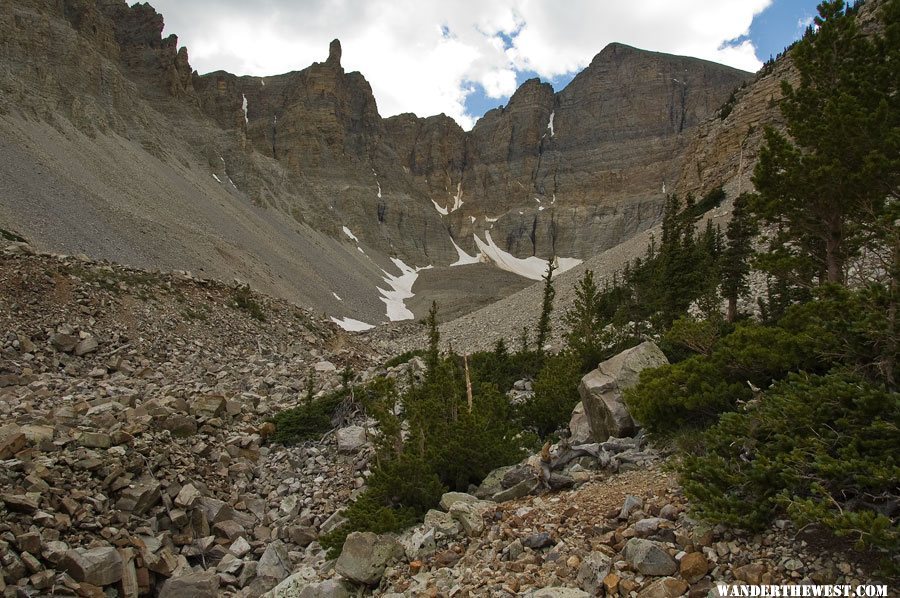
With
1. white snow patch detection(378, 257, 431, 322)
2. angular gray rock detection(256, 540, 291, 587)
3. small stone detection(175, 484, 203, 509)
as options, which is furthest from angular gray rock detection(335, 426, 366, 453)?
white snow patch detection(378, 257, 431, 322)

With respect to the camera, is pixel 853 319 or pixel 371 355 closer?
pixel 853 319

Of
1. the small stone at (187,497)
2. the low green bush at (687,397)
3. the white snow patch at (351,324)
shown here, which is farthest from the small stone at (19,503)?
the white snow patch at (351,324)

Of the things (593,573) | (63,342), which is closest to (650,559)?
(593,573)

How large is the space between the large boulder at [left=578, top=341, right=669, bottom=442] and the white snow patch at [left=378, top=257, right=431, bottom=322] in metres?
59.1

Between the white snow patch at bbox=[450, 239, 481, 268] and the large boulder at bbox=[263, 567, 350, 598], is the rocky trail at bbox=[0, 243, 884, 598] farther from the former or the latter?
the white snow patch at bbox=[450, 239, 481, 268]

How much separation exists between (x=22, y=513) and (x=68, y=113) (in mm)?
72667

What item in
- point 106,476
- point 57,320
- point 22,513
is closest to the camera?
point 22,513

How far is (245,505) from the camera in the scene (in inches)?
479

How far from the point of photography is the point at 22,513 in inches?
350

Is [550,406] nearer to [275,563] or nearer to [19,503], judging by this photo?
[275,563]

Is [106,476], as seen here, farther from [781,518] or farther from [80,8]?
[80,8]

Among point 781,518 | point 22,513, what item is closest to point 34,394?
point 22,513

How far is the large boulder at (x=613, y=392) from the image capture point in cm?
1020

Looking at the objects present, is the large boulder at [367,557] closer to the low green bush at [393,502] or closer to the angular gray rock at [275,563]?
the low green bush at [393,502]
